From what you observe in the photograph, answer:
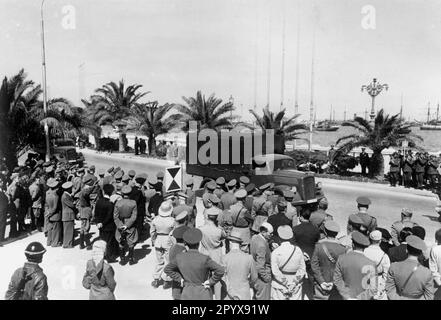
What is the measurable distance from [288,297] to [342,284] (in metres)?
0.78

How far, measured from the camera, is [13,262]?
8.03m

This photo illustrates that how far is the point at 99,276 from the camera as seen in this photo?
16.1 feet

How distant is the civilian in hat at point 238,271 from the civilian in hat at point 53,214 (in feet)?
17.4

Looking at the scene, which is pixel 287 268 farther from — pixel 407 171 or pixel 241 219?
pixel 407 171

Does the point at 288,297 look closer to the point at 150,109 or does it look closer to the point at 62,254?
the point at 62,254

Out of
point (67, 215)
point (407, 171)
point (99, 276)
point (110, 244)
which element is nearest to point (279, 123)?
point (407, 171)

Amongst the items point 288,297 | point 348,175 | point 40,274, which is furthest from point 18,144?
point 348,175

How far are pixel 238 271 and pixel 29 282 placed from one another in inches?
102

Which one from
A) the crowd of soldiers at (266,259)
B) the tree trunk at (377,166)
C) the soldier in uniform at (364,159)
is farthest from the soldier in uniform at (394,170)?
the crowd of soldiers at (266,259)

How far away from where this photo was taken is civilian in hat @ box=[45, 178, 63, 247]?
8797mm

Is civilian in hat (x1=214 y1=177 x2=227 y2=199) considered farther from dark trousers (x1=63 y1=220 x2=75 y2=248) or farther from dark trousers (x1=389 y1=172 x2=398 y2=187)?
dark trousers (x1=389 y1=172 x2=398 y2=187)

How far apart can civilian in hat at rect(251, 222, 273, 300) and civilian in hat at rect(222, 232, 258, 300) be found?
28cm

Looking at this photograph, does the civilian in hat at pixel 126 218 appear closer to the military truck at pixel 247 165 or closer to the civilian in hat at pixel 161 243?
the civilian in hat at pixel 161 243

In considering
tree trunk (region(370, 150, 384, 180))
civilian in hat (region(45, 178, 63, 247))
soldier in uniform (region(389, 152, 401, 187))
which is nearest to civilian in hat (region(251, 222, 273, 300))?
civilian in hat (region(45, 178, 63, 247))
